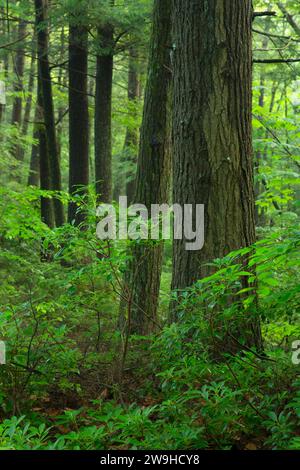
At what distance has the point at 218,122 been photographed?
13.7ft

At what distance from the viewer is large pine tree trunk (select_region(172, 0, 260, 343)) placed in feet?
13.7

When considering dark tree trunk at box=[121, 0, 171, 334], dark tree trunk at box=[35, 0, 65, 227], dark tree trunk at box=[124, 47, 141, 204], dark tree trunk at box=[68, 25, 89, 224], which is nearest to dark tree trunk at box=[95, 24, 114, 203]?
dark tree trunk at box=[68, 25, 89, 224]

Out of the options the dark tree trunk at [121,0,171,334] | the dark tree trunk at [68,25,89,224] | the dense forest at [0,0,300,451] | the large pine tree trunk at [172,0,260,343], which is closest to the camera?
the dense forest at [0,0,300,451]

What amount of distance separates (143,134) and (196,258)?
2.61 metres

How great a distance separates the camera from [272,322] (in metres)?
4.80

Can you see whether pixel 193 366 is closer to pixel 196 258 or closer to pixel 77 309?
pixel 196 258

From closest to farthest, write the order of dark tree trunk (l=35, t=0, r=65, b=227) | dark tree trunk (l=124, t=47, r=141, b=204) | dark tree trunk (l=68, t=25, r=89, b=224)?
dark tree trunk (l=68, t=25, r=89, b=224) → dark tree trunk (l=35, t=0, r=65, b=227) → dark tree trunk (l=124, t=47, r=141, b=204)

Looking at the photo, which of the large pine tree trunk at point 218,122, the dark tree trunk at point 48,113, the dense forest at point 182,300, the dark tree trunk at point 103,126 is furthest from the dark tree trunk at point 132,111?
the large pine tree trunk at point 218,122

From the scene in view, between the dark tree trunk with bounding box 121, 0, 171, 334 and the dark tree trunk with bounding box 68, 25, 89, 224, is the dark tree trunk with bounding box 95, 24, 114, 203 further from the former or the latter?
the dark tree trunk with bounding box 121, 0, 171, 334

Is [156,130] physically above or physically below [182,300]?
above

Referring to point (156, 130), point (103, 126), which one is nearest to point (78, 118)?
point (103, 126)

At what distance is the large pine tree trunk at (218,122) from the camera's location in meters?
4.16

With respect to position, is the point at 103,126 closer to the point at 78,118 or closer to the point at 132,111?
the point at 78,118

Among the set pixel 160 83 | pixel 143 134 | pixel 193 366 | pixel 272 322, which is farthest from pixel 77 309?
pixel 160 83
